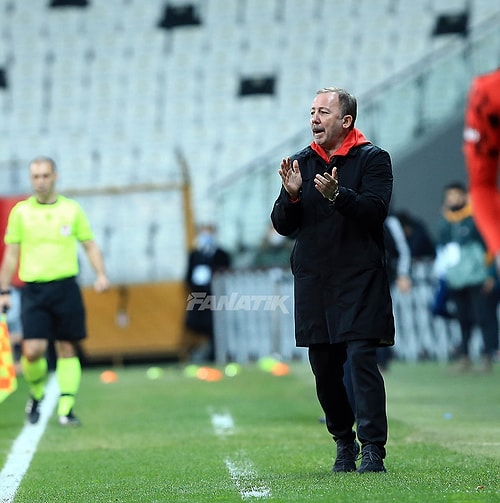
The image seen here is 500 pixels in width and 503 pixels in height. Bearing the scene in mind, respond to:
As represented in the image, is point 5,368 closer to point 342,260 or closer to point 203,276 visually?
point 342,260

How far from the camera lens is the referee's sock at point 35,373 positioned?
10.9 m

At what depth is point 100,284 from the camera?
432 inches

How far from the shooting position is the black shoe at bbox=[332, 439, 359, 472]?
676 centimetres

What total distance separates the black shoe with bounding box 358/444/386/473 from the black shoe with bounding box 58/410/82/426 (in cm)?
459

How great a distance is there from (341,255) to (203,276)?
14096mm

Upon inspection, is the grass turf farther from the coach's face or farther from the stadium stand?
the stadium stand

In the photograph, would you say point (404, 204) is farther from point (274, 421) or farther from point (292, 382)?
point (274, 421)

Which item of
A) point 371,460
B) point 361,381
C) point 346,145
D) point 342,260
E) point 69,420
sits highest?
point 346,145

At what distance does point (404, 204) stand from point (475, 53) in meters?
3.10

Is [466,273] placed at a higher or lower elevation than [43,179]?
lower

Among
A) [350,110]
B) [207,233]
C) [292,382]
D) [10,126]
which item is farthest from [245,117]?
[350,110]

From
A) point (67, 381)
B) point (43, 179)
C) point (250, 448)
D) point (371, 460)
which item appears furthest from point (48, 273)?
point (371, 460)

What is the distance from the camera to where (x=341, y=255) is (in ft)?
21.7

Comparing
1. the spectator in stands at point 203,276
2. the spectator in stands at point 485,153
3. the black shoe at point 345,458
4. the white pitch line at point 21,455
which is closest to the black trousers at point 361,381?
the black shoe at point 345,458
